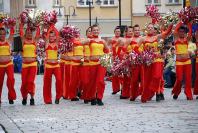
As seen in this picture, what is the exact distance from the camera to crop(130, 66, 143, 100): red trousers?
20.9 m

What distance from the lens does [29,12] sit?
20797mm

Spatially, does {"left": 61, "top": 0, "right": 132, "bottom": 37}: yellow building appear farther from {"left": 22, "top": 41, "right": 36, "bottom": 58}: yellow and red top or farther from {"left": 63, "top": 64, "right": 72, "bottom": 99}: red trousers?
{"left": 22, "top": 41, "right": 36, "bottom": 58}: yellow and red top

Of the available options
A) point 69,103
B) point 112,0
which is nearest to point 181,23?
point 69,103

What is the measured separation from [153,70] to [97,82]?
1.78 meters

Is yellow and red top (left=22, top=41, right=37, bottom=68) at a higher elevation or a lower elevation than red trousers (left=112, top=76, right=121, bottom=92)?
higher

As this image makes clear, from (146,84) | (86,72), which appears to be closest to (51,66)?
(86,72)

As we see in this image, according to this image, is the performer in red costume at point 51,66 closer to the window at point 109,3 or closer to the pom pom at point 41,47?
the pom pom at point 41,47

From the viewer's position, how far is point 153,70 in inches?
808

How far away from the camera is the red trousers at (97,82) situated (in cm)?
1958

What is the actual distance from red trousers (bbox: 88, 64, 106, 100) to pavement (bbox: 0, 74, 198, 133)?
0.39m

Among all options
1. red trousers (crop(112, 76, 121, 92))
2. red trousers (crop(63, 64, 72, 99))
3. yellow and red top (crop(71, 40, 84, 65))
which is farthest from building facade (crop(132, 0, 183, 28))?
yellow and red top (crop(71, 40, 84, 65))

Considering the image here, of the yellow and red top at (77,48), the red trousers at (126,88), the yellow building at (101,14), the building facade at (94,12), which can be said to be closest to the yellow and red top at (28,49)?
the yellow and red top at (77,48)

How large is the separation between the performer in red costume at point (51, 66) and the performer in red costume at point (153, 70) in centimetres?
234

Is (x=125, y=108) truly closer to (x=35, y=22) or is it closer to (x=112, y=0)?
(x=35, y=22)
